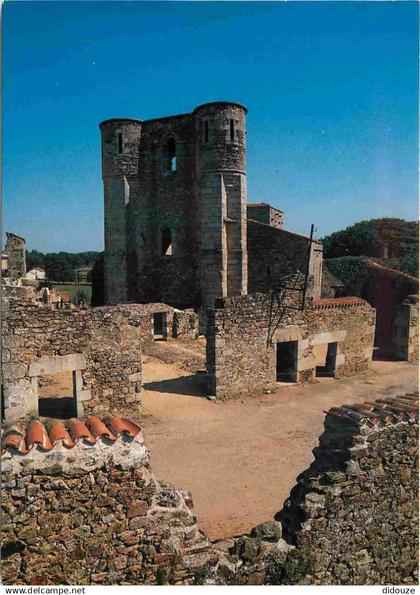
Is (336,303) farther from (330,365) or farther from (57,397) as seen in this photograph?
(57,397)

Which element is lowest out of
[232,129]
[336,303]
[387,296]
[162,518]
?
[162,518]

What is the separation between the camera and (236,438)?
32.3ft

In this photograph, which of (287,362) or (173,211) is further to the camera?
(173,211)

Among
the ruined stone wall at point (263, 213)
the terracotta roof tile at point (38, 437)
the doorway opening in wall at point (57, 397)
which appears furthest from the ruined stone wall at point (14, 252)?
the terracotta roof tile at point (38, 437)

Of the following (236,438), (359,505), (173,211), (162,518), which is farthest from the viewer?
(173,211)

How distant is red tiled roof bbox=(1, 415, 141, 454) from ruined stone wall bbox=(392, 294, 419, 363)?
16466mm

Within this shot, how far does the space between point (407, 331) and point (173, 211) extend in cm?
1510

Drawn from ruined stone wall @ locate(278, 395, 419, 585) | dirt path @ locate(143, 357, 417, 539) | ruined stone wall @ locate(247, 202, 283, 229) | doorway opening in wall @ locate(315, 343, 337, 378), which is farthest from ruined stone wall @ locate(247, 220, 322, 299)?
ruined stone wall @ locate(278, 395, 419, 585)

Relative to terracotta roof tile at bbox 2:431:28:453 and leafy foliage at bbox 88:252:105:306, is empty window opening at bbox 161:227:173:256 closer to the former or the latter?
leafy foliage at bbox 88:252:105:306

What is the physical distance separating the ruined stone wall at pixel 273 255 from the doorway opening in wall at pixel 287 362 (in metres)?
10.9

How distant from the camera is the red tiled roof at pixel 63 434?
12.0 ft

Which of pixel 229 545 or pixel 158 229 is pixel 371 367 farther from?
pixel 158 229

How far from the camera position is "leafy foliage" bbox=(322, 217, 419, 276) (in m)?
30.3

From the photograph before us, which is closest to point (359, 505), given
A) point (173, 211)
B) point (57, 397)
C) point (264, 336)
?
point (264, 336)
